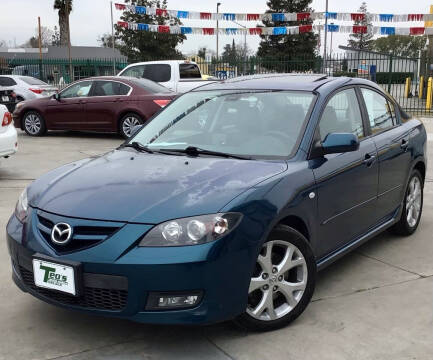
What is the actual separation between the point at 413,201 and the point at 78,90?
976 centimetres

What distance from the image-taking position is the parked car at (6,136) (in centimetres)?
798

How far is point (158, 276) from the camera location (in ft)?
9.28

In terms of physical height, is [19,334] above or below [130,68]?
below

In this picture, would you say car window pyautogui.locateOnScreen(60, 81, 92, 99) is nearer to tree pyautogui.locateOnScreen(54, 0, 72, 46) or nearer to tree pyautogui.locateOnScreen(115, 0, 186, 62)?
tree pyautogui.locateOnScreen(54, 0, 72, 46)

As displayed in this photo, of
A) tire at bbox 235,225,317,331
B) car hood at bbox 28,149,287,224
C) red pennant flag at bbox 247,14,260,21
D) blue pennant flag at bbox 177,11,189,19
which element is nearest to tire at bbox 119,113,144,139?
car hood at bbox 28,149,287,224

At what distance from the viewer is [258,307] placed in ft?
10.6

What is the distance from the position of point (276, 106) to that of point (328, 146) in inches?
21.9

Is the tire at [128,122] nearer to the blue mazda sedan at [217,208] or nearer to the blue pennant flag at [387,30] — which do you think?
the blue mazda sedan at [217,208]

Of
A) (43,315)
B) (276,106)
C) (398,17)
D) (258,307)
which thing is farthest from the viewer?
(398,17)

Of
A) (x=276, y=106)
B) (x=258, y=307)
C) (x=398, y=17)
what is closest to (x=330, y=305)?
(x=258, y=307)

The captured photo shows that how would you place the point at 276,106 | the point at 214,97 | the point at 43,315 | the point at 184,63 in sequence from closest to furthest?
the point at 43,315 < the point at 276,106 < the point at 214,97 < the point at 184,63

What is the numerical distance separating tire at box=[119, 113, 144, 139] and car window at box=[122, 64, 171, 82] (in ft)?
12.2

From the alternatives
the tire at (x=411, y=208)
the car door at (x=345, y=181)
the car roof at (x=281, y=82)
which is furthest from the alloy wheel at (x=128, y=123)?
the car door at (x=345, y=181)

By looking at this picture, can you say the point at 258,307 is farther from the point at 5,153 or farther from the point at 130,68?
the point at 130,68
